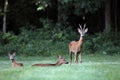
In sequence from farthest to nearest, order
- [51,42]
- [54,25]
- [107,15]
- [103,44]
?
[107,15], [54,25], [51,42], [103,44]

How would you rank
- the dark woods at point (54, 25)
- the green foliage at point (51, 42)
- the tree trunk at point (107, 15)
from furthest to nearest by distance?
the tree trunk at point (107, 15) → the dark woods at point (54, 25) → the green foliage at point (51, 42)

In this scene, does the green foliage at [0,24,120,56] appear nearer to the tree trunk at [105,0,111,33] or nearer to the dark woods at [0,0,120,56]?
the dark woods at [0,0,120,56]

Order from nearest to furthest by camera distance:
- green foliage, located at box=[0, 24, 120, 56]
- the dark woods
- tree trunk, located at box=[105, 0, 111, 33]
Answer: green foliage, located at box=[0, 24, 120, 56] → the dark woods → tree trunk, located at box=[105, 0, 111, 33]

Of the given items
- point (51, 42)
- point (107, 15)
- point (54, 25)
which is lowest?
point (51, 42)

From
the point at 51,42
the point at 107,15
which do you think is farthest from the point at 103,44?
the point at 107,15

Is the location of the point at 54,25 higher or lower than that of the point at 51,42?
higher

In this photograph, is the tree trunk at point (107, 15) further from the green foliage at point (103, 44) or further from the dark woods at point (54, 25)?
the green foliage at point (103, 44)

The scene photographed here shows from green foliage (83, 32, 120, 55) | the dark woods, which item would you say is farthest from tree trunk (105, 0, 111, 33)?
green foliage (83, 32, 120, 55)

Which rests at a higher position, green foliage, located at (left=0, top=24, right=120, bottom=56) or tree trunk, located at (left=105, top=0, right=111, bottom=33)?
tree trunk, located at (left=105, top=0, right=111, bottom=33)

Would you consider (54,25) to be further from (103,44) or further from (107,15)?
(103,44)

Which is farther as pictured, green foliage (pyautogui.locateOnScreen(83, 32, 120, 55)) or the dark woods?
the dark woods

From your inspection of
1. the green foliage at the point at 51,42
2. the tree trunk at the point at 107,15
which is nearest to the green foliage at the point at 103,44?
the green foliage at the point at 51,42

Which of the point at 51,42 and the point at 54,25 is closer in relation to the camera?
the point at 51,42

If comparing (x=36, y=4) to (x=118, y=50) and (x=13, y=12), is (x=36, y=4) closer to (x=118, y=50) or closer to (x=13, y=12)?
(x=13, y=12)
